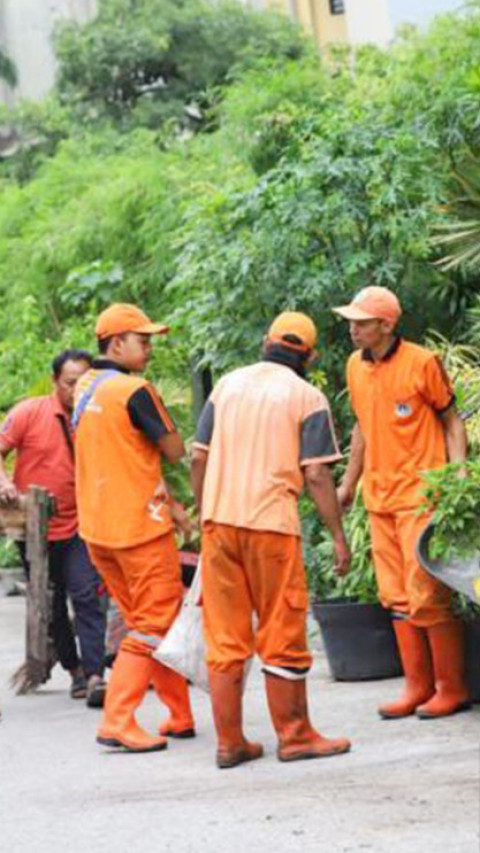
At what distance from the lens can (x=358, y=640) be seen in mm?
10680

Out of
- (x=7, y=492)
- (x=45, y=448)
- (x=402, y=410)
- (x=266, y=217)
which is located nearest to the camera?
(x=402, y=410)

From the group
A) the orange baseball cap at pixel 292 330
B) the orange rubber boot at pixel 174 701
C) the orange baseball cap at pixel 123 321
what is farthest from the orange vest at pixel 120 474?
the orange baseball cap at pixel 292 330

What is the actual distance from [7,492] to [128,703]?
200 centimetres

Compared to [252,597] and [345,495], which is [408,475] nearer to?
[345,495]

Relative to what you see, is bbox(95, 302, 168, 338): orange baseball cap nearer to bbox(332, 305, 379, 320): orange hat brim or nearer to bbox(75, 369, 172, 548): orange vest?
bbox(75, 369, 172, 548): orange vest

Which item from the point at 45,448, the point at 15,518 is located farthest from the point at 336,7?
the point at 15,518

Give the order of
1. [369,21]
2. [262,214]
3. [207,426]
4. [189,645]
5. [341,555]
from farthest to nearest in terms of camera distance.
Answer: [369,21]
[262,214]
[189,645]
[341,555]
[207,426]

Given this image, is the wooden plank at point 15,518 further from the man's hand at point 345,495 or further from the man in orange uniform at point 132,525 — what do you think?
the man's hand at point 345,495

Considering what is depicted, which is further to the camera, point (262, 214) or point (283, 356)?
point (262, 214)

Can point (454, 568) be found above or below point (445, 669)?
above

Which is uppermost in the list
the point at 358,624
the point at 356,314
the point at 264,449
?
the point at 356,314

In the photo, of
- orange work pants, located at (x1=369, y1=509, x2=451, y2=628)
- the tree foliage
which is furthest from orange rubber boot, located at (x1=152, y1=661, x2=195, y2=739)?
the tree foliage

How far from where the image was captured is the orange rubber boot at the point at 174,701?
9.48m

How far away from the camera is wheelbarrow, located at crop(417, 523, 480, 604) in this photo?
895 cm
